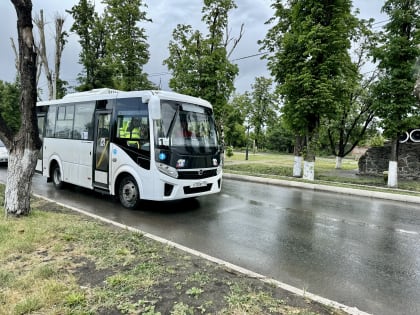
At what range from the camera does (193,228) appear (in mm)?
5922

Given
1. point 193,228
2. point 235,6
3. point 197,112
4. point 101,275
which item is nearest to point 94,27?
point 235,6

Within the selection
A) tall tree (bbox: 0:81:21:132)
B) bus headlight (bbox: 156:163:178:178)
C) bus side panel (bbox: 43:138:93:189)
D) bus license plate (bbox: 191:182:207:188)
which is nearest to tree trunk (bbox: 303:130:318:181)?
bus license plate (bbox: 191:182:207:188)

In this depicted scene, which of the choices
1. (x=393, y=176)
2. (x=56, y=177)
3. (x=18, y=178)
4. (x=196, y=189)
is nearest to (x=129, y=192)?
(x=196, y=189)

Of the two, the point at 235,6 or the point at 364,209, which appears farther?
the point at 235,6

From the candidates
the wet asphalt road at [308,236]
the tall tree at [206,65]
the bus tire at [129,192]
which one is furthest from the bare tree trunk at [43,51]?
the bus tire at [129,192]

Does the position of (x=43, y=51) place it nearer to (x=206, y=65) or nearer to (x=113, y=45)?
(x=113, y=45)

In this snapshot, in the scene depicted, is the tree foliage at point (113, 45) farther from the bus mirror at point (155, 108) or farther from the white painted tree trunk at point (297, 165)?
the bus mirror at point (155, 108)

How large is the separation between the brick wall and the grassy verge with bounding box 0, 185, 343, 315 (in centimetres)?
1692

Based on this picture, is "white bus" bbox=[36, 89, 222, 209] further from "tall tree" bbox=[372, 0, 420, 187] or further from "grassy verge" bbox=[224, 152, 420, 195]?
"tall tree" bbox=[372, 0, 420, 187]

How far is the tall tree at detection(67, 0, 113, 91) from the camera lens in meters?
21.5

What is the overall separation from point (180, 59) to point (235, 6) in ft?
16.5

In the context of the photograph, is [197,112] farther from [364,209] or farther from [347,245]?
[364,209]

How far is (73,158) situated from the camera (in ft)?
29.0

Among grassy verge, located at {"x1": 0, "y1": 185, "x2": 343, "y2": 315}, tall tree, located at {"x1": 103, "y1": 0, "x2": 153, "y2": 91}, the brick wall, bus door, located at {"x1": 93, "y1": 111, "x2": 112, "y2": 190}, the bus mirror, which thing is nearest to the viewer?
grassy verge, located at {"x1": 0, "y1": 185, "x2": 343, "y2": 315}
